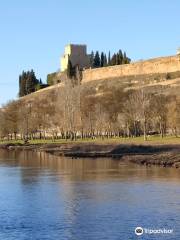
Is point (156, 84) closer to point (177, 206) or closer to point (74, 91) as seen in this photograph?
point (74, 91)

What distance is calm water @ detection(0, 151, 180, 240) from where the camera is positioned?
22859 millimetres

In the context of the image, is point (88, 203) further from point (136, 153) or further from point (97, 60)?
point (97, 60)

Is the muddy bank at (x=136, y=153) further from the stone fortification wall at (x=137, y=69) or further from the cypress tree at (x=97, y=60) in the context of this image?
the cypress tree at (x=97, y=60)

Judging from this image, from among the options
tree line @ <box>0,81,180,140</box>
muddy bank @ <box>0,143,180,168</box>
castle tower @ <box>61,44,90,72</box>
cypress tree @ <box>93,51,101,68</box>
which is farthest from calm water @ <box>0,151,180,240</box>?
cypress tree @ <box>93,51,101,68</box>

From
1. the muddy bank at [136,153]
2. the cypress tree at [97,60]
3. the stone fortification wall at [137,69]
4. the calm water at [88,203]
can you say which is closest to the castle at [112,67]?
the stone fortification wall at [137,69]

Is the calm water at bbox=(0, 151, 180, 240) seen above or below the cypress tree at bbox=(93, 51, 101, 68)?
below

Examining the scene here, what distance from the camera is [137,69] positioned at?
497 ft

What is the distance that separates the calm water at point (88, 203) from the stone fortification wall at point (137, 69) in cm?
9734

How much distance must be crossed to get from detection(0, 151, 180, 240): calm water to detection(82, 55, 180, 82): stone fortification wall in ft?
319

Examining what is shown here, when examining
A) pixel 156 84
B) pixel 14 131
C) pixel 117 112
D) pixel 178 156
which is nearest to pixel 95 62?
pixel 156 84

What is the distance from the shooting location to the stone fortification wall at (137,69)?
465ft

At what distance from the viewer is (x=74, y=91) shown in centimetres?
10412

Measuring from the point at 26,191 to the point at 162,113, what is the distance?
57202 mm

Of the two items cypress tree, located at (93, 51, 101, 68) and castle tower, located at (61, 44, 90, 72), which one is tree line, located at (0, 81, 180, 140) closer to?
castle tower, located at (61, 44, 90, 72)
